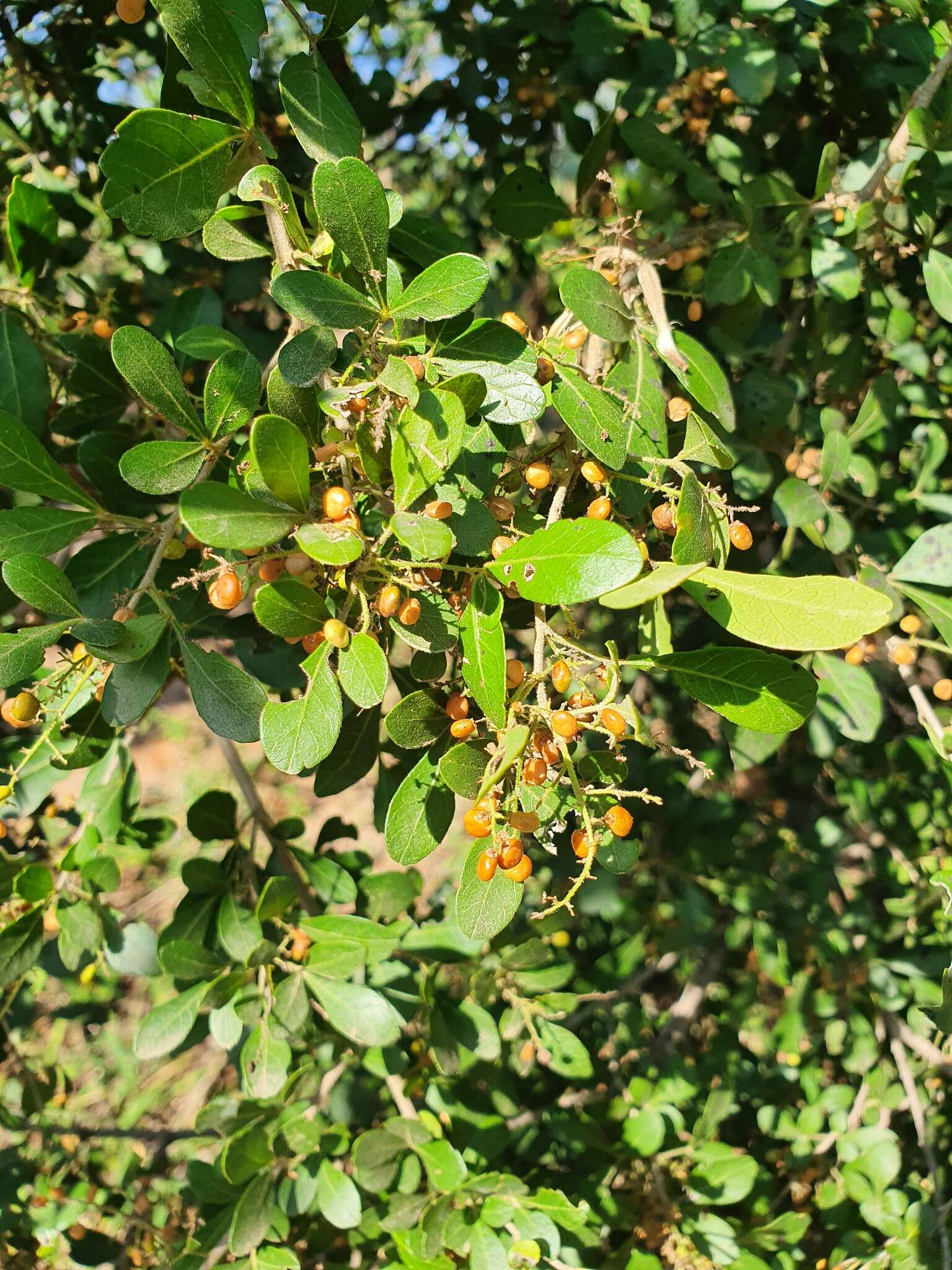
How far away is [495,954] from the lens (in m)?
1.90

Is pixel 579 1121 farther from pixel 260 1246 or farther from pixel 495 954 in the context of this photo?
pixel 260 1246

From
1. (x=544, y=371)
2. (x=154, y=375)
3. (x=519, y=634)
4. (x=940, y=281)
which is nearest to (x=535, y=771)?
(x=544, y=371)

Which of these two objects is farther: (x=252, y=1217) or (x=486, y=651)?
(x=252, y=1217)

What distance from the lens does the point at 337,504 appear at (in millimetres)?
929

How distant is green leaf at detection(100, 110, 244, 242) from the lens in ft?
3.29

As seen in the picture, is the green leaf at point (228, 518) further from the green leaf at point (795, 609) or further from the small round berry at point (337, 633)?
the green leaf at point (795, 609)

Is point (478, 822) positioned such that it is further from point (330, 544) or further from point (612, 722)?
point (330, 544)

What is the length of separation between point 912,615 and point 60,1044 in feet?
12.2

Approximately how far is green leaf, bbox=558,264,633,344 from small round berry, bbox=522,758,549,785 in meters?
0.59

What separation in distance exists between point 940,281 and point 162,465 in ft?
4.24

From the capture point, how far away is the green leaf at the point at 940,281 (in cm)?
155

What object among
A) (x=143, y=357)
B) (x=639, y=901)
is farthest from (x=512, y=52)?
(x=639, y=901)

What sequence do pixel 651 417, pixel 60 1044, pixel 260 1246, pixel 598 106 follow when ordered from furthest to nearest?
pixel 60 1044 < pixel 598 106 < pixel 260 1246 < pixel 651 417

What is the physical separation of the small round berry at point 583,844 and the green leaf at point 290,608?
14.2 inches
